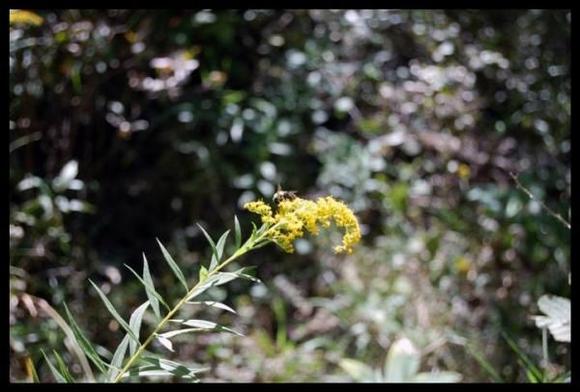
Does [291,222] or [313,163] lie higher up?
[291,222]

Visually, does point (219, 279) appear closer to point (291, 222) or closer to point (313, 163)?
point (291, 222)

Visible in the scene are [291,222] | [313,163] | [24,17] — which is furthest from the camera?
[313,163]

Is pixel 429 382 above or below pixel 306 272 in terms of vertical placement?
above

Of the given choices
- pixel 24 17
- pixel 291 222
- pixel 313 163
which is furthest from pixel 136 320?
pixel 313 163

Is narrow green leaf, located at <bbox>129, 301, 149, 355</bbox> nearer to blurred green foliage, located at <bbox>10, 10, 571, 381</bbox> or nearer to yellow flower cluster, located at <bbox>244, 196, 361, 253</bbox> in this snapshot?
yellow flower cluster, located at <bbox>244, 196, 361, 253</bbox>

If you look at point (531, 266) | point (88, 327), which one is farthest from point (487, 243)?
point (88, 327)

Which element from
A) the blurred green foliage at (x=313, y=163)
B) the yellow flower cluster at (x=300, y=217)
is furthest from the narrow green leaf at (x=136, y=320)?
the blurred green foliage at (x=313, y=163)

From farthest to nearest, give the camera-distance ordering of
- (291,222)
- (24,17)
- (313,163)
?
(313,163) → (24,17) → (291,222)
